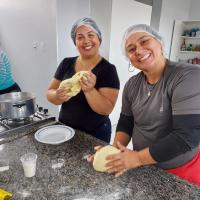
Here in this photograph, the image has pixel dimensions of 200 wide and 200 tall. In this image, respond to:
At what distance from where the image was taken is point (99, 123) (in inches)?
56.2

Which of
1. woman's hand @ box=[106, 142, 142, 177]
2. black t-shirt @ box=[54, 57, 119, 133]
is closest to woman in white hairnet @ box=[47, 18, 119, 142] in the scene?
black t-shirt @ box=[54, 57, 119, 133]

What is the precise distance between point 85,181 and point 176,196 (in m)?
0.35

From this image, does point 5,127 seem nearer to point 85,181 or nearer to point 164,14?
point 85,181

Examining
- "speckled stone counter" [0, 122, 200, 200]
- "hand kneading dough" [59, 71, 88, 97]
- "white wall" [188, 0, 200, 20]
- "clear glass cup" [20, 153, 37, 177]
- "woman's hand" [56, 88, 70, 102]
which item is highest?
"white wall" [188, 0, 200, 20]

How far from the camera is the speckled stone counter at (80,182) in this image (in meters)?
0.78

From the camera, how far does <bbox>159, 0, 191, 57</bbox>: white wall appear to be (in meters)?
3.92

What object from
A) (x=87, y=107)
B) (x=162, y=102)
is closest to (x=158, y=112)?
(x=162, y=102)

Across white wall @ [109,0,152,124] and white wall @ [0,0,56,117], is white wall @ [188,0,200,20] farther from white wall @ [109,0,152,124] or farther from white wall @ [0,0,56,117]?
white wall @ [0,0,56,117]

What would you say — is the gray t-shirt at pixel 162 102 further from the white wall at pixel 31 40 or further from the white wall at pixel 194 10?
the white wall at pixel 194 10

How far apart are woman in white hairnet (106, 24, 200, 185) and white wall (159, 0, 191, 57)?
296 centimetres

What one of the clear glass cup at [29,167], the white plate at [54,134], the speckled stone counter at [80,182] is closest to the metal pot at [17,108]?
the white plate at [54,134]

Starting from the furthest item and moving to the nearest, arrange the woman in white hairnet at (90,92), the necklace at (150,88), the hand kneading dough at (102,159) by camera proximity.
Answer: the woman in white hairnet at (90,92) < the necklace at (150,88) < the hand kneading dough at (102,159)

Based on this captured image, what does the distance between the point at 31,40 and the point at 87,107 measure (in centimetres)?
191

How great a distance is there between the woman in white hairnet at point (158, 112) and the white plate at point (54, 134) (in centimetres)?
29
